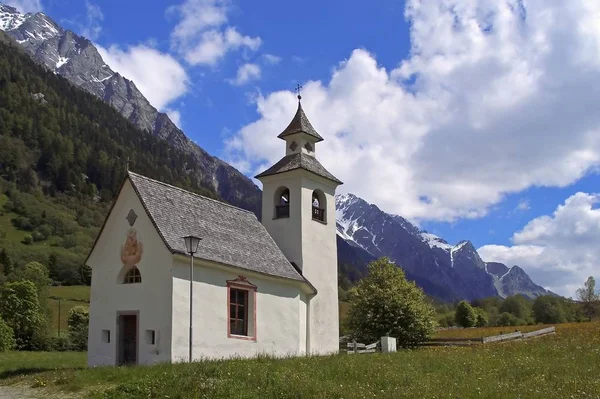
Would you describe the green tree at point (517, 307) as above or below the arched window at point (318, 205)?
below

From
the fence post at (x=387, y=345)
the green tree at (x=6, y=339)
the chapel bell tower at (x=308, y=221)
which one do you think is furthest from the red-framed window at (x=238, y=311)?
the green tree at (x=6, y=339)

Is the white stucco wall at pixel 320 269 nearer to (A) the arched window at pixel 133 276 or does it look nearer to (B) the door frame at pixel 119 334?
(A) the arched window at pixel 133 276

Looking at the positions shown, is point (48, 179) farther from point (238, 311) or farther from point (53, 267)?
point (238, 311)

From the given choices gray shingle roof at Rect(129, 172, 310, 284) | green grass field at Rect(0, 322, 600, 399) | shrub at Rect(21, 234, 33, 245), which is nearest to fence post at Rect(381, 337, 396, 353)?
gray shingle roof at Rect(129, 172, 310, 284)

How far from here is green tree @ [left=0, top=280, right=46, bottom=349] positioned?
6216 cm

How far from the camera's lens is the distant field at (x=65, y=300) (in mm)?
83875

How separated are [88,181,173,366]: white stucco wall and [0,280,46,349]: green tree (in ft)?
123

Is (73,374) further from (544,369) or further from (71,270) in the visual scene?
(71,270)

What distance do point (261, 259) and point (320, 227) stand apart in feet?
21.5

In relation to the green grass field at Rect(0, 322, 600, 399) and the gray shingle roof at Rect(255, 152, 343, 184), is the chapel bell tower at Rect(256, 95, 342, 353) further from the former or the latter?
the green grass field at Rect(0, 322, 600, 399)

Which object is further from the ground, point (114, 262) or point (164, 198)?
point (164, 198)

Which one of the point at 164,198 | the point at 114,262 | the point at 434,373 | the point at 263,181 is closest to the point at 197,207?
the point at 164,198

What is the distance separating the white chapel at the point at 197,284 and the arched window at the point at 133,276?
43 millimetres

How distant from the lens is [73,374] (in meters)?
21.0
